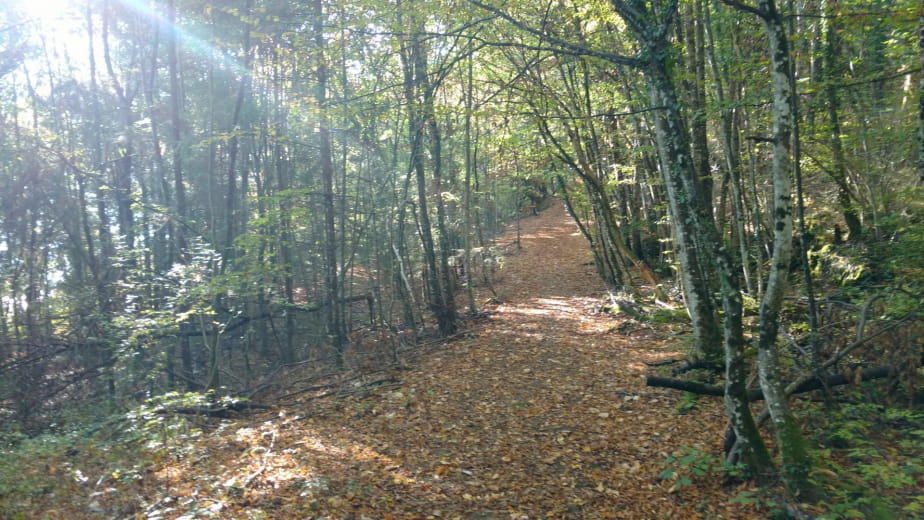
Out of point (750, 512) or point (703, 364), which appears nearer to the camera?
point (750, 512)

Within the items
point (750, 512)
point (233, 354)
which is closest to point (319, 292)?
point (233, 354)

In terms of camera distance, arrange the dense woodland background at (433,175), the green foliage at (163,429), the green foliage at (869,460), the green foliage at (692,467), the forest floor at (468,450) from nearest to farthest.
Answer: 1. the green foliage at (869,460)
2. the green foliage at (692,467)
3. the forest floor at (468,450)
4. the dense woodland background at (433,175)
5. the green foliage at (163,429)

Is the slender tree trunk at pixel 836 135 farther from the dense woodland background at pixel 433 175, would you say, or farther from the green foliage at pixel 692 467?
the green foliage at pixel 692 467

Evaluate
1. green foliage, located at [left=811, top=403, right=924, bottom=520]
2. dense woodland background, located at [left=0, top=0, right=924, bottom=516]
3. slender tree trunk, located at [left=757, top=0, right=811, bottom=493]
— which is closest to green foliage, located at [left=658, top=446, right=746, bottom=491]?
dense woodland background, located at [left=0, top=0, right=924, bottom=516]

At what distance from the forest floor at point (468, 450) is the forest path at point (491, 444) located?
0.8 inches

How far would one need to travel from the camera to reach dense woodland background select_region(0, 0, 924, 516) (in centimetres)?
511

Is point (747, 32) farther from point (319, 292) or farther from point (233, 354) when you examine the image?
point (233, 354)

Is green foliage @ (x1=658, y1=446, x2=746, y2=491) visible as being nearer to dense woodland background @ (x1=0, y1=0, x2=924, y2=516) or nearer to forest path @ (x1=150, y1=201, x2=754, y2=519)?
forest path @ (x1=150, y1=201, x2=754, y2=519)

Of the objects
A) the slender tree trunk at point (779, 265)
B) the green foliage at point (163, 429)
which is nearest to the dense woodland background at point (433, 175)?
the slender tree trunk at point (779, 265)

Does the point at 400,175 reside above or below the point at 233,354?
above

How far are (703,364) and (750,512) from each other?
272 cm

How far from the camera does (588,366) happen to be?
8.76 meters

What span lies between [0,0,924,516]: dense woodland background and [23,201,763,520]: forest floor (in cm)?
99

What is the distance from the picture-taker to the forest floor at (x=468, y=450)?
4.84 m
